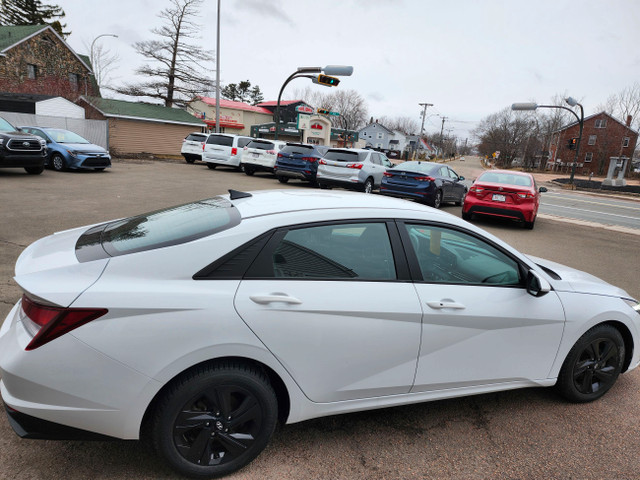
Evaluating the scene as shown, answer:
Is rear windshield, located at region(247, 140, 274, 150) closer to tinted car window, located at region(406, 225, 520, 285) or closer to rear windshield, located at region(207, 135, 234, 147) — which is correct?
rear windshield, located at region(207, 135, 234, 147)

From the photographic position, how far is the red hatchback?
35.9 ft

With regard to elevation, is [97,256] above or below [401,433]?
above

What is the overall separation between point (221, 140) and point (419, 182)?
39.0 feet

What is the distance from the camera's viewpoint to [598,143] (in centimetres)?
6109

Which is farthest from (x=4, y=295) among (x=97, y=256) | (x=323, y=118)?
(x=323, y=118)

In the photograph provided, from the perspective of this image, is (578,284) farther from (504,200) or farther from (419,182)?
(419,182)

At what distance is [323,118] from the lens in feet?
187

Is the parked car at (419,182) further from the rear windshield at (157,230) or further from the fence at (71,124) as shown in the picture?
the fence at (71,124)

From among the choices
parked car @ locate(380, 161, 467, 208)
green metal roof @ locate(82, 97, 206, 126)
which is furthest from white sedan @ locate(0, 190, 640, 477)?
green metal roof @ locate(82, 97, 206, 126)

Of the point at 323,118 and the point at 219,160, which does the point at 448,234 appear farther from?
the point at 323,118

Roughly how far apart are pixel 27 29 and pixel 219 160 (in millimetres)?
27576

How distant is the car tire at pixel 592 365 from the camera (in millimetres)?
3156

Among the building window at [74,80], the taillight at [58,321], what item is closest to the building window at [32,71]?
the building window at [74,80]

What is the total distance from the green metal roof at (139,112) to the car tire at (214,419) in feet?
101
